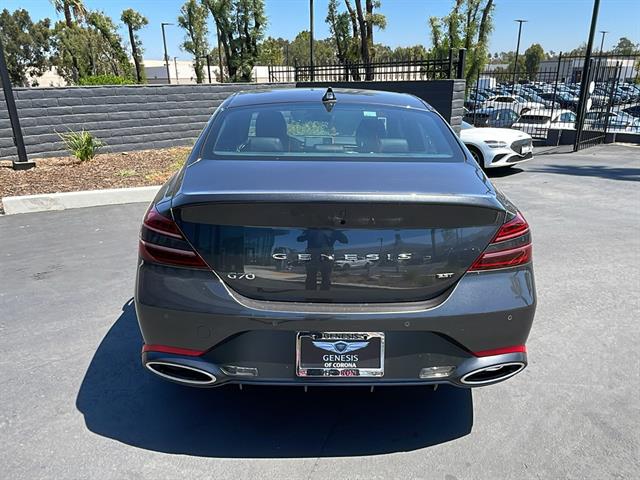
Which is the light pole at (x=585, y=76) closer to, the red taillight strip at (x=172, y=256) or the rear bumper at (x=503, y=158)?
the rear bumper at (x=503, y=158)

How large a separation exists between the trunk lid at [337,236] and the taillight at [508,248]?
0.04 m

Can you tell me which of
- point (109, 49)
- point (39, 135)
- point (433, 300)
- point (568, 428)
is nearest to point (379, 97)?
point (433, 300)

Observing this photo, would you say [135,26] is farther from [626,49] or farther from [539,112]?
[626,49]

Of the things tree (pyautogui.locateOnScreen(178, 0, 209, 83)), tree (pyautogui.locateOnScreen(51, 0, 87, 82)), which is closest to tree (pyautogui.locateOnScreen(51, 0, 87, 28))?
tree (pyautogui.locateOnScreen(51, 0, 87, 82))

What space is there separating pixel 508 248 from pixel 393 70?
1054cm

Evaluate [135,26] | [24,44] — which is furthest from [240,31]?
[24,44]

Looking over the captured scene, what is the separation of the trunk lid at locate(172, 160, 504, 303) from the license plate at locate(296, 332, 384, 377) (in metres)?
0.16

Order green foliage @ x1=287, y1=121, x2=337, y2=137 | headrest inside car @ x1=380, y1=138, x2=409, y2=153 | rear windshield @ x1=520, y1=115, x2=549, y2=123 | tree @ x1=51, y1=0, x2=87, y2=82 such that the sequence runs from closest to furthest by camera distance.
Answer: headrest inside car @ x1=380, y1=138, x2=409, y2=153 < green foliage @ x1=287, y1=121, x2=337, y2=137 < rear windshield @ x1=520, y1=115, x2=549, y2=123 < tree @ x1=51, y1=0, x2=87, y2=82

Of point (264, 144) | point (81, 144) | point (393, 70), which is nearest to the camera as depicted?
point (264, 144)

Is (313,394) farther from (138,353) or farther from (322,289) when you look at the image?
(138,353)

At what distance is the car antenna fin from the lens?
325cm

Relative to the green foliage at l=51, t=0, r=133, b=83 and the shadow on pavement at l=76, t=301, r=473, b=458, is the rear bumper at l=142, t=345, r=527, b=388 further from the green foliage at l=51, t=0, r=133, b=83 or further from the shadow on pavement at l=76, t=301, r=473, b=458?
the green foliage at l=51, t=0, r=133, b=83

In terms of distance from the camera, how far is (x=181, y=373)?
2230 millimetres

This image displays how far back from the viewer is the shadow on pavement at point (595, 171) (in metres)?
9.55
